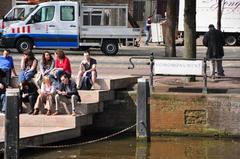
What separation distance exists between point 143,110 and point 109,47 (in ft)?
55.1

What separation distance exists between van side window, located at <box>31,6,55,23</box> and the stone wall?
1526 centimetres

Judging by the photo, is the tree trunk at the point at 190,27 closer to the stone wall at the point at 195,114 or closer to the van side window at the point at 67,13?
the stone wall at the point at 195,114

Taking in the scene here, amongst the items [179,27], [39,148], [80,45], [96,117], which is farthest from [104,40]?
[39,148]

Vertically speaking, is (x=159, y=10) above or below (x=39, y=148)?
above

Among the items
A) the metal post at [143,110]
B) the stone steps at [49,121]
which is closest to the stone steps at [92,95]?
the stone steps at [49,121]

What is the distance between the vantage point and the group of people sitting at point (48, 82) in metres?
14.7

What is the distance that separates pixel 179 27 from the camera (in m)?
40.6

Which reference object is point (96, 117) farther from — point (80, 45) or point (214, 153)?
point (80, 45)

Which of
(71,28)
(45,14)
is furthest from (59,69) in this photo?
(45,14)

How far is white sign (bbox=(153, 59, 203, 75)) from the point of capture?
1556 centimetres

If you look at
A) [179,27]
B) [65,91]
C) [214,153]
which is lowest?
[214,153]

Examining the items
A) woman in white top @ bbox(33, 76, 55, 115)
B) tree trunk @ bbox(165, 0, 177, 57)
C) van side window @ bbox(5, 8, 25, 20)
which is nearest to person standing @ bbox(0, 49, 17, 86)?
woman in white top @ bbox(33, 76, 55, 115)

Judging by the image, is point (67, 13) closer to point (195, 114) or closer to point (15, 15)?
point (15, 15)

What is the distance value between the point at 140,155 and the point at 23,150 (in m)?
2.25
